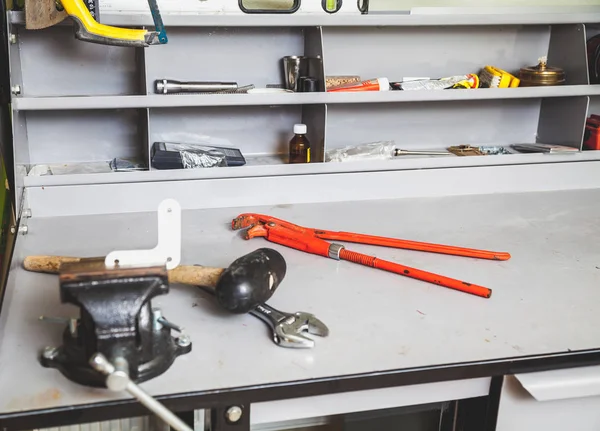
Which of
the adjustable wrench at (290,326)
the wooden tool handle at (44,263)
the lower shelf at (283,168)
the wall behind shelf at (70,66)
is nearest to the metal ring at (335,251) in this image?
the adjustable wrench at (290,326)

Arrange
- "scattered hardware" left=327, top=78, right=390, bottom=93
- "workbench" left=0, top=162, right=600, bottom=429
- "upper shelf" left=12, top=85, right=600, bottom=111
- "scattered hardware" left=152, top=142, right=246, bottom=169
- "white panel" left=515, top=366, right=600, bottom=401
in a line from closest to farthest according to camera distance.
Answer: "workbench" left=0, top=162, right=600, bottom=429 < "white panel" left=515, top=366, right=600, bottom=401 < "upper shelf" left=12, top=85, right=600, bottom=111 < "scattered hardware" left=152, top=142, right=246, bottom=169 < "scattered hardware" left=327, top=78, right=390, bottom=93

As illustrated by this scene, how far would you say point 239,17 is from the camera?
5.23 feet

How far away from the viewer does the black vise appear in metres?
0.90

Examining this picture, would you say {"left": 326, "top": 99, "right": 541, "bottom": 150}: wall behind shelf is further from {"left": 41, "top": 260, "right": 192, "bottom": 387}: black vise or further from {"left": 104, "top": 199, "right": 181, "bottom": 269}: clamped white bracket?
{"left": 41, "top": 260, "right": 192, "bottom": 387}: black vise

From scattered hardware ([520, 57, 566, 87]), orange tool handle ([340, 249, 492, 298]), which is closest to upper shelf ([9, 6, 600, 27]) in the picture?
scattered hardware ([520, 57, 566, 87])

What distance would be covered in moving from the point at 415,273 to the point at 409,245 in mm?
159

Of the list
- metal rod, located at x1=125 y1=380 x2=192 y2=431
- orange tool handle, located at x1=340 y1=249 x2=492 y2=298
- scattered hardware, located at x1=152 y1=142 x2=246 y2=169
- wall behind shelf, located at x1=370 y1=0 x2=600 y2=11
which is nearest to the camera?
metal rod, located at x1=125 y1=380 x2=192 y2=431

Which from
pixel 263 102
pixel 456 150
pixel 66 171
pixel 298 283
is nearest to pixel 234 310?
pixel 298 283

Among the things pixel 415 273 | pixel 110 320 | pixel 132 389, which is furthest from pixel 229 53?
pixel 132 389

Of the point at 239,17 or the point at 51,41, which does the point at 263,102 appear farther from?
the point at 51,41

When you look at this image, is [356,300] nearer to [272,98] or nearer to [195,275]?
[195,275]

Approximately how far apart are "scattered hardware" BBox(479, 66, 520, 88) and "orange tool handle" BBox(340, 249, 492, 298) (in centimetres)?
82

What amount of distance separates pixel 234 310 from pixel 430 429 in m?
0.52

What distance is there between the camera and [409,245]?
1438 mm
